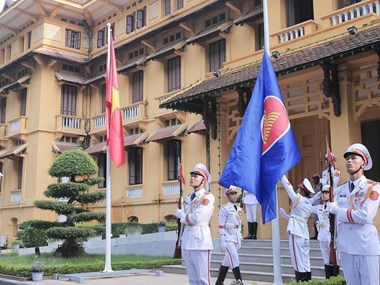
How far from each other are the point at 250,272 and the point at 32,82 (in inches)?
814

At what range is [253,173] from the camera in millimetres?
6934

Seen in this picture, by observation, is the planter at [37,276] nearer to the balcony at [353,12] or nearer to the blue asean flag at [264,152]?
the blue asean flag at [264,152]

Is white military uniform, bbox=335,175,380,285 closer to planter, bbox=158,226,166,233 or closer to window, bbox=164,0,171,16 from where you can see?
planter, bbox=158,226,166,233

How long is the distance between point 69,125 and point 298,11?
602 inches

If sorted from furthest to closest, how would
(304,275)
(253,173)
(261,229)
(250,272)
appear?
(261,229) → (250,272) → (304,275) → (253,173)

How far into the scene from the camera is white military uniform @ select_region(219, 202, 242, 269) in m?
9.50

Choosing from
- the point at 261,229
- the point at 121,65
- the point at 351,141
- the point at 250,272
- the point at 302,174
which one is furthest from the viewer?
the point at 121,65

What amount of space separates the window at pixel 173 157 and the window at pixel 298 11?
8.45 meters

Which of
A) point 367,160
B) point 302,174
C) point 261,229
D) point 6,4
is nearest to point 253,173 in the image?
point 367,160

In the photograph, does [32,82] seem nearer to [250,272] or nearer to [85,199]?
[85,199]

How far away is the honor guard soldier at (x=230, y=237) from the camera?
948 cm

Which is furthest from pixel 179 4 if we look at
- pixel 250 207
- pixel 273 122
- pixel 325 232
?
pixel 273 122

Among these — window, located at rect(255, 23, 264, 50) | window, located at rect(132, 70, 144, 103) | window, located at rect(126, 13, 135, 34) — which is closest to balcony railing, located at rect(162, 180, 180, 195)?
window, located at rect(132, 70, 144, 103)

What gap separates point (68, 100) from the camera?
28.3 m
